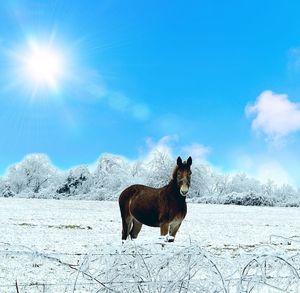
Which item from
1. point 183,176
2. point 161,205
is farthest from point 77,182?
point 183,176

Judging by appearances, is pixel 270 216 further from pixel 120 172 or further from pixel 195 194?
pixel 120 172

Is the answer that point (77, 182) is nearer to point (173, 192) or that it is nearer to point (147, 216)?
point (147, 216)

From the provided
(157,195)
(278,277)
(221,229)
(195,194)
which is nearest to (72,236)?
(157,195)

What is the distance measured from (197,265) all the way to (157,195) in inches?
358

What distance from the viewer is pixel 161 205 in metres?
10.1

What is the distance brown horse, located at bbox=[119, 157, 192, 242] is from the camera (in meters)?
9.73

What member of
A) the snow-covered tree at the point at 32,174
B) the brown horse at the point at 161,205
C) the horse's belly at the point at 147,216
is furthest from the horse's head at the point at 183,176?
the snow-covered tree at the point at 32,174

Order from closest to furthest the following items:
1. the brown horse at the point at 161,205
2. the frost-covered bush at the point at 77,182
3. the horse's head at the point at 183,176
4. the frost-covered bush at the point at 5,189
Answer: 1. the horse's head at the point at 183,176
2. the brown horse at the point at 161,205
3. the frost-covered bush at the point at 5,189
4. the frost-covered bush at the point at 77,182

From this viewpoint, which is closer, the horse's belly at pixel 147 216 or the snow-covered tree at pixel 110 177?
the horse's belly at pixel 147 216

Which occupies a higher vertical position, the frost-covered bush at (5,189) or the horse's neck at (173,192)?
the frost-covered bush at (5,189)

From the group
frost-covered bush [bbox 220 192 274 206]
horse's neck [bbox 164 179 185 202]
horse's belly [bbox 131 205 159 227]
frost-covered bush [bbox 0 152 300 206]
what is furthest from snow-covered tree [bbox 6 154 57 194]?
horse's neck [bbox 164 179 185 202]

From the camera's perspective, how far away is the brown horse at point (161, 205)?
9.73 m

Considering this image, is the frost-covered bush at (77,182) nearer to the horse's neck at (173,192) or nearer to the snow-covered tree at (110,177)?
the snow-covered tree at (110,177)

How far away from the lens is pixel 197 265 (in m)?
1.35
